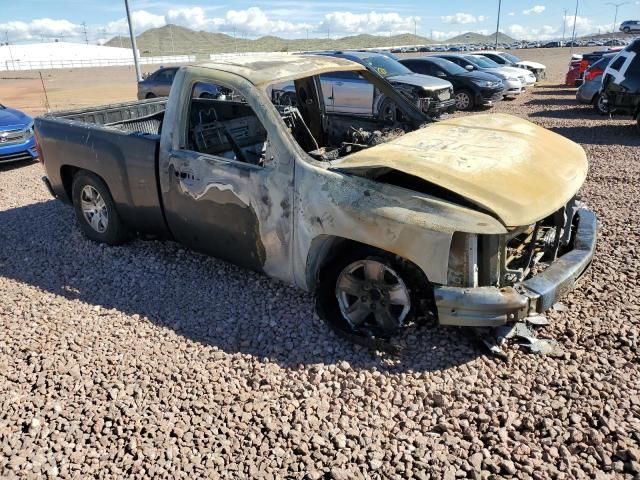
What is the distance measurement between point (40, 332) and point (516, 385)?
333cm

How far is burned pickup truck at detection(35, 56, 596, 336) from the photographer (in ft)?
9.98

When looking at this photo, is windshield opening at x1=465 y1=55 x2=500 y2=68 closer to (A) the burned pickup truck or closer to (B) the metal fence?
(A) the burned pickup truck

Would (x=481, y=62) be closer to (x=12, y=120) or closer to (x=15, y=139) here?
(x=12, y=120)

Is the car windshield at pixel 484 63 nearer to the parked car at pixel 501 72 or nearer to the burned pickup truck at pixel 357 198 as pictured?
the parked car at pixel 501 72

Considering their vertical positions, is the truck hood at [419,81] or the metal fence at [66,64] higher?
the truck hood at [419,81]

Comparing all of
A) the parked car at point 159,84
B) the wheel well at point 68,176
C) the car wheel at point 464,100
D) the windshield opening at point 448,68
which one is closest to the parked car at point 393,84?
the car wheel at point 464,100

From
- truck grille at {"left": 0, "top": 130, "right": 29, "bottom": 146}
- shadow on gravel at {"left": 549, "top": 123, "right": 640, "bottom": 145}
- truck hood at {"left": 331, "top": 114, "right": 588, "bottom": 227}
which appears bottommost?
shadow on gravel at {"left": 549, "top": 123, "right": 640, "bottom": 145}

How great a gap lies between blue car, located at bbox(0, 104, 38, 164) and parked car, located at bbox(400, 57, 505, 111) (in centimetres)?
1112

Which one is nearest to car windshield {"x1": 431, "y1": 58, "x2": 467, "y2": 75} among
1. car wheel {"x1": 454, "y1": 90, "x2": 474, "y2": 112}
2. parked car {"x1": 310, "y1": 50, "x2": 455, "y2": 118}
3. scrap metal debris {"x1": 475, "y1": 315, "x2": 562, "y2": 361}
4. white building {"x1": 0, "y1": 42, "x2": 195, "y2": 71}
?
car wheel {"x1": 454, "y1": 90, "x2": 474, "y2": 112}

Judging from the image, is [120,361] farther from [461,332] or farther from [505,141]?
[505,141]

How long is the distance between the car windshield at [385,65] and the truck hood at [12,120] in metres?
8.06

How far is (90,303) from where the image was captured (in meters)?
4.25

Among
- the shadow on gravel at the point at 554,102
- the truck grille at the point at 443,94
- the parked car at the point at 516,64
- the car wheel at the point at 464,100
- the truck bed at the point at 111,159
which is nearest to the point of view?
the truck bed at the point at 111,159

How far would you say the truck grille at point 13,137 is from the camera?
878 centimetres
